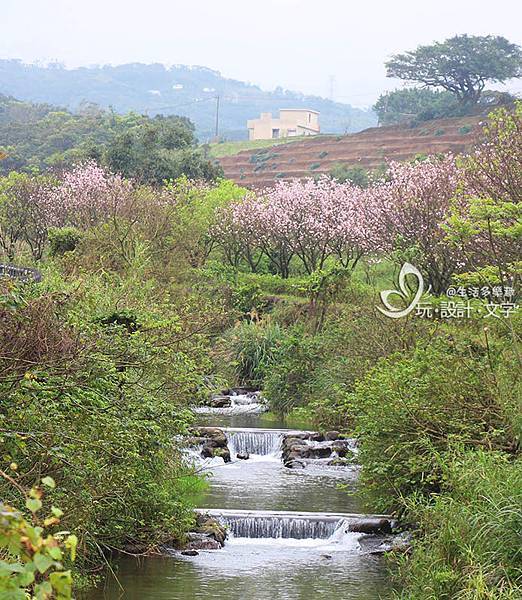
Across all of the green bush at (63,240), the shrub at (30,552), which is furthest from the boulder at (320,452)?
the shrub at (30,552)

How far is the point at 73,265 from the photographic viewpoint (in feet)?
85.0

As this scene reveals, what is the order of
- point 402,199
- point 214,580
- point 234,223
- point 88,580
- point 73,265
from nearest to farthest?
point 88,580 < point 214,580 < point 73,265 < point 402,199 < point 234,223

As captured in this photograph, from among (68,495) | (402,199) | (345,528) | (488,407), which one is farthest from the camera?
(402,199)

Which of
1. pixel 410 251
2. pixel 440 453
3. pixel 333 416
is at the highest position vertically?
pixel 410 251

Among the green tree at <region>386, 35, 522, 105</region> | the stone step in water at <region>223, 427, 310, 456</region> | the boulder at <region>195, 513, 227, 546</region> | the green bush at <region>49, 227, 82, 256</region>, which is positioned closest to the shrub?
the boulder at <region>195, 513, 227, 546</region>

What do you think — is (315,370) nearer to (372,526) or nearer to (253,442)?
(253,442)

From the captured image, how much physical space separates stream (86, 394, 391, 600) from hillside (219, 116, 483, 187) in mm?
55118

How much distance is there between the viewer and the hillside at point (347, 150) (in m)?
75.2

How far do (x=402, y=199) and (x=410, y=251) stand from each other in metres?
2.61

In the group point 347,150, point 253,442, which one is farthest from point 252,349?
point 347,150

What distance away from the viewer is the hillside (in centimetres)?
7519

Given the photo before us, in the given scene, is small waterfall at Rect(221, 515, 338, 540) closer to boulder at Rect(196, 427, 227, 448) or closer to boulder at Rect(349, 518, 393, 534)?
boulder at Rect(349, 518, 393, 534)

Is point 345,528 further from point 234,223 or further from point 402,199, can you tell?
point 234,223

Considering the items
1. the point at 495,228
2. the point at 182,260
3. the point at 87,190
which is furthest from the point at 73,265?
the point at 87,190
